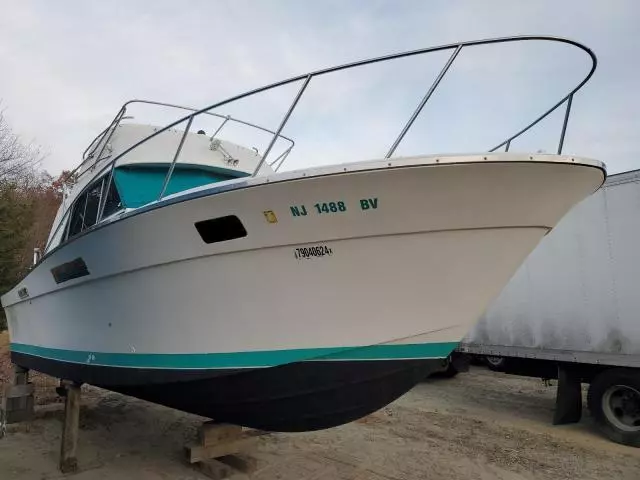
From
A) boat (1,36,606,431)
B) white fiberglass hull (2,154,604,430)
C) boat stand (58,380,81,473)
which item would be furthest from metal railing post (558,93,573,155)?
boat stand (58,380,81,473)

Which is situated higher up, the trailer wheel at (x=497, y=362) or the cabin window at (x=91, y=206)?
the cabin window at (x=91, y=206)

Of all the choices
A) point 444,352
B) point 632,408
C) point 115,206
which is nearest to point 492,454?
point 632,408

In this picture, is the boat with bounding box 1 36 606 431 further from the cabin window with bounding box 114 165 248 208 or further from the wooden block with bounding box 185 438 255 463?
the cabin window with bounding box 114 165 248 208

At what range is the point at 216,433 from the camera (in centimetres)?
431

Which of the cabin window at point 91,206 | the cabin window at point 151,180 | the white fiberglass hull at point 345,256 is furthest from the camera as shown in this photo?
the cabin window at point 91,206

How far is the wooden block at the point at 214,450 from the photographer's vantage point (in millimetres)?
4227

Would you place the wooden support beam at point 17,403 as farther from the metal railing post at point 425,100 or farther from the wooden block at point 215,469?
the metal railing post at point 425,100

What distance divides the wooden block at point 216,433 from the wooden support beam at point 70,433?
53.4 inches

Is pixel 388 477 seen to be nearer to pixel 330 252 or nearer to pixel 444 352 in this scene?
pixel 444 352

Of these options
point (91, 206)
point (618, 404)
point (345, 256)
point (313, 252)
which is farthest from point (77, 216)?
point (618, 404)

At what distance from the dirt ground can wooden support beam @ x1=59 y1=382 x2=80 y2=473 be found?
0.35 feet

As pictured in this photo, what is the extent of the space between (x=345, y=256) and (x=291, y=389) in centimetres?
98

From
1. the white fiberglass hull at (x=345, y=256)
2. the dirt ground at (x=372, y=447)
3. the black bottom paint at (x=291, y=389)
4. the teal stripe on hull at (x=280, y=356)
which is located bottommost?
the dirt ground at (x=372, y=447)

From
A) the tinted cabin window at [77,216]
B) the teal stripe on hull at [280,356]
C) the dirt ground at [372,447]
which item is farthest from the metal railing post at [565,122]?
the tinted cabin window at [77,216]
